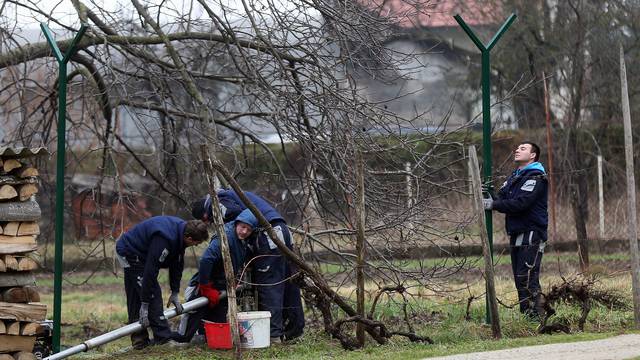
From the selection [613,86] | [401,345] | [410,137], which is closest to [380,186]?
[410,137]

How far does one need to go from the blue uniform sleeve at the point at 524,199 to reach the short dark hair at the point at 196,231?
2.95 metres

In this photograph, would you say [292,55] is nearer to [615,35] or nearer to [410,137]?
[410,137]

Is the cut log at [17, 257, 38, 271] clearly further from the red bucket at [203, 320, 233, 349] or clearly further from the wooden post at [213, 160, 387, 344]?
the wooden post at [213, 160, 387, 344]

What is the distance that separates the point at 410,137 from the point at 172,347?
3.77 metres

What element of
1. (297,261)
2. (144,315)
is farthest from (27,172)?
(297,261)

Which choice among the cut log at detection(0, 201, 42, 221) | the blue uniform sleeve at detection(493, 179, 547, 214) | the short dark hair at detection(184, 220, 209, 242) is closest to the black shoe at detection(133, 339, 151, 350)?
the short dark hair at detection(184, 220, 209, 242)

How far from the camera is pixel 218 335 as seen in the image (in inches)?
384

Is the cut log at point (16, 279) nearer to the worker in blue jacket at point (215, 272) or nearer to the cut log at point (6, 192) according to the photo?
the cut log at point (6, 192)

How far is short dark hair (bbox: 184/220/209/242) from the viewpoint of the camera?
991 cm

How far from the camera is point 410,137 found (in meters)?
12.0

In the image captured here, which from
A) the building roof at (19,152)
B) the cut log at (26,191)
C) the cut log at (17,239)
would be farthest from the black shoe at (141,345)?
the building roof at (19,152)

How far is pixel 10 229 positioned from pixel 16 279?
0.48m

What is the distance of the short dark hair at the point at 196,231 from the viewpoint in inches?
390

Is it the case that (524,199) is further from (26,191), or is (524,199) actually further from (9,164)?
(9,164)
